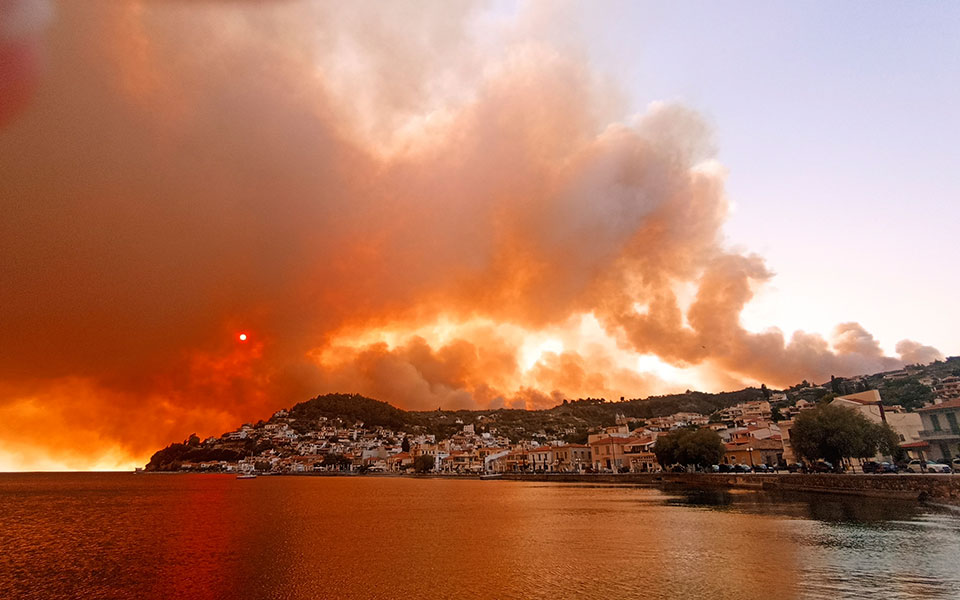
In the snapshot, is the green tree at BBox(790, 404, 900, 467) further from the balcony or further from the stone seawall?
the balcony

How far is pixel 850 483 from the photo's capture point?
4438cm

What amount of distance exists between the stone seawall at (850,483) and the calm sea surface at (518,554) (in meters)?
2.25

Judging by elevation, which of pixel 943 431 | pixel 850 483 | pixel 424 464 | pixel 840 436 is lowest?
pixel 850 483

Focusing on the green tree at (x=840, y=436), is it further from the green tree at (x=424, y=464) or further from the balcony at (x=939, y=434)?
the green tree at (x=424, y=464)

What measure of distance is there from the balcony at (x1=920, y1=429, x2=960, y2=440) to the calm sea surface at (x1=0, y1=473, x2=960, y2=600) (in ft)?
86.9

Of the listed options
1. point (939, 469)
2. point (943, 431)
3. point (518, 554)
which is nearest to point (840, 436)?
point (939, 469)

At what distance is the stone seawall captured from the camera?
36656 millimetres

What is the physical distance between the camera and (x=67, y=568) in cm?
2523

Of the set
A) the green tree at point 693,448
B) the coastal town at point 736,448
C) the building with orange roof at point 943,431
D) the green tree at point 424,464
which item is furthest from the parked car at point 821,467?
the green tree at point 424,464

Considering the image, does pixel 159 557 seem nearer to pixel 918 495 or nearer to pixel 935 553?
pixel 935 553

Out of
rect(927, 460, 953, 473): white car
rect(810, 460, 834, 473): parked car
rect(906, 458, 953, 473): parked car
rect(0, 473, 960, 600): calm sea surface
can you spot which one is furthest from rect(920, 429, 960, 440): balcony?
rect(0, 473, 960, 600): calm sea surface

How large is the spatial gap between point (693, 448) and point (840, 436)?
25.8m

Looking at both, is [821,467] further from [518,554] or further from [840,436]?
[518,554]

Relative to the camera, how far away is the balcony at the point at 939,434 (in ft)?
189
